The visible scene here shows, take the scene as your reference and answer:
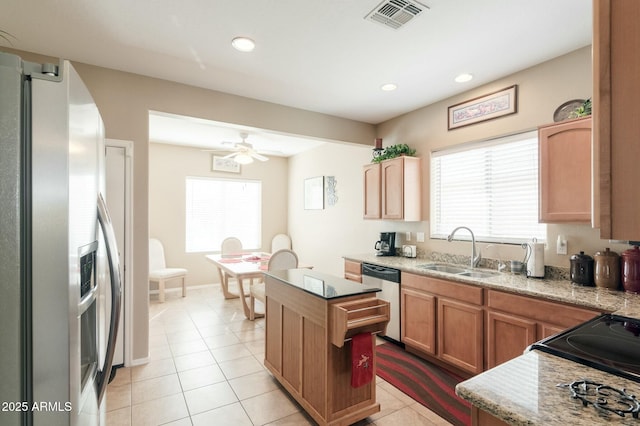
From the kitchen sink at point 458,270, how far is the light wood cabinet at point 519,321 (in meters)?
0.51

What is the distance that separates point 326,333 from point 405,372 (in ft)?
4.36

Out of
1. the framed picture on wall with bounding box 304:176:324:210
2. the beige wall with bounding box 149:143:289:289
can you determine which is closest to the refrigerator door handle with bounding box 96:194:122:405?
the framed picture on wall with bounding box 304:176:324:210

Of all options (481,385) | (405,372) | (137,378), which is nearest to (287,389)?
(405,372)

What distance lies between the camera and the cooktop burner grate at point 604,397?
760 mm

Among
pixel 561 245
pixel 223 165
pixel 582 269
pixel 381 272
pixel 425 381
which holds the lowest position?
pixel 425 381

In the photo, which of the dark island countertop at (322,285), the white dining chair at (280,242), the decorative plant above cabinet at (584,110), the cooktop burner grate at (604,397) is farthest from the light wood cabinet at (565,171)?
the white dining chair at (280,242)

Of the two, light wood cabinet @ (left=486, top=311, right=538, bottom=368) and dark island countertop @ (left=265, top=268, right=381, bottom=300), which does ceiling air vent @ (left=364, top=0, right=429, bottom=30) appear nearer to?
dark island countertop @ (left=265, top=268, right=381, bottom=300)

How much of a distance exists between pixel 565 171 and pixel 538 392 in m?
2.07

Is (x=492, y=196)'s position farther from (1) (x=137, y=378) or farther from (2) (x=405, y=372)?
(1) (x=137, y=378)

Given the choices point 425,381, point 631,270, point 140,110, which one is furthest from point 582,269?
point 140,110

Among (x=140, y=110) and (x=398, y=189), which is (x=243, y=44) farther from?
(x=398, y=189)

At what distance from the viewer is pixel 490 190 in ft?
10.5

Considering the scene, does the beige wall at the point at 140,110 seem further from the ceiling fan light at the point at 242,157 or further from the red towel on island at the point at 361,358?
the red towel on island at the point at 361,358

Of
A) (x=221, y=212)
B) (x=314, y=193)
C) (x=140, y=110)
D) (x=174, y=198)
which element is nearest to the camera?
(x=140, y=110)
